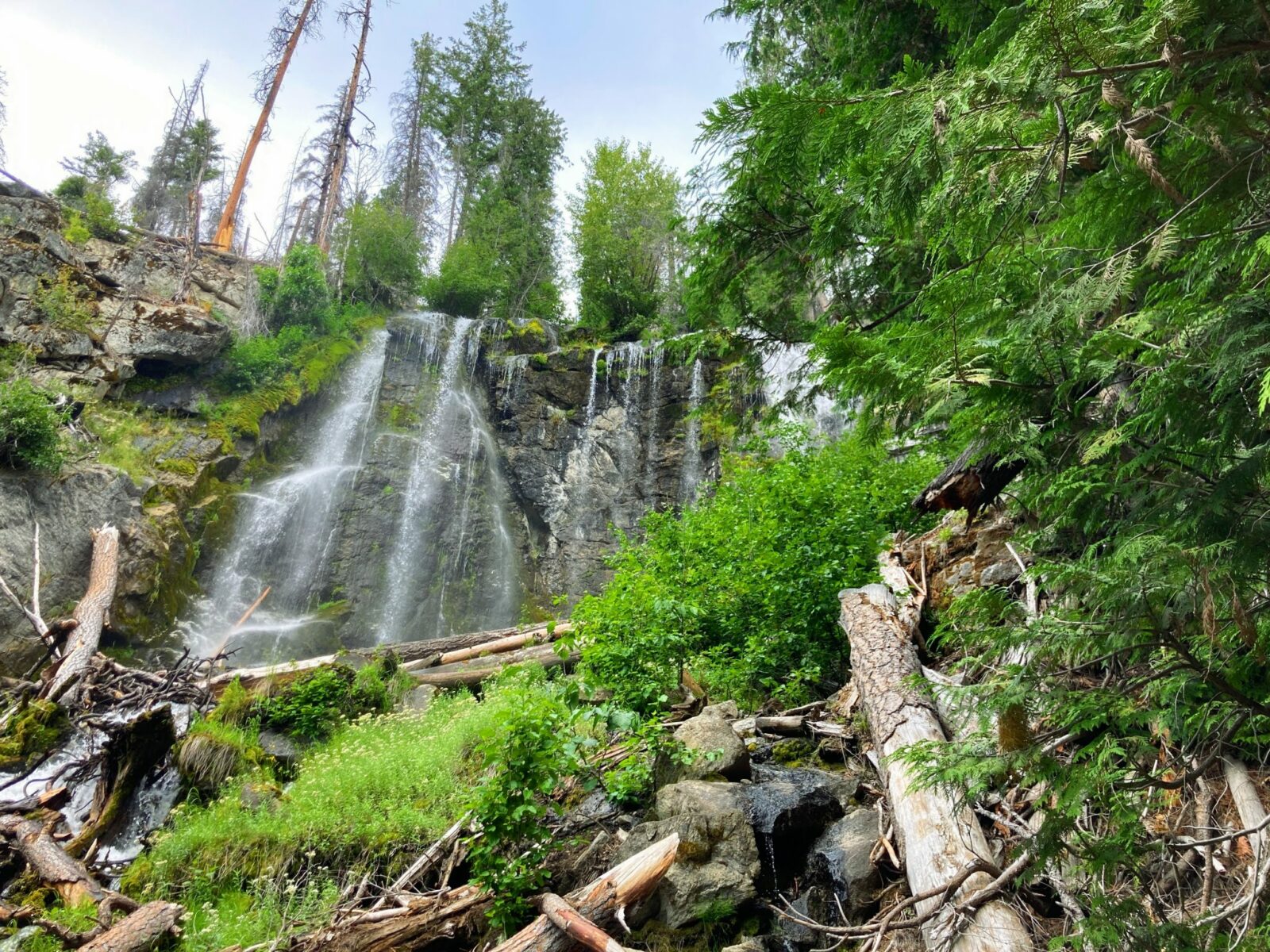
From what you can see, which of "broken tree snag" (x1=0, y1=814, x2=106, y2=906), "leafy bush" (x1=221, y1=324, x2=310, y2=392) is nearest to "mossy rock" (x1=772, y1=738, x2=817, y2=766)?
"broken tree snag" (x1=0, y1=814, x2=106, y2=906)

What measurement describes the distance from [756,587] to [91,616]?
33.4 feet

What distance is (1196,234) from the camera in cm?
208

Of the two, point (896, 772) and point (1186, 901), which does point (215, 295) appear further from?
point (1186, 901)

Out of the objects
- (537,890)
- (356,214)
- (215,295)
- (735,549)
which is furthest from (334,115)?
(537,890)

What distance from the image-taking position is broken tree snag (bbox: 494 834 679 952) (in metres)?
3.09

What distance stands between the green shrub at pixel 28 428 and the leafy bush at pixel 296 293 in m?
9.29

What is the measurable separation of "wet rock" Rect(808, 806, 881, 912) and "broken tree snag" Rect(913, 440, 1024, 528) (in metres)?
1.82

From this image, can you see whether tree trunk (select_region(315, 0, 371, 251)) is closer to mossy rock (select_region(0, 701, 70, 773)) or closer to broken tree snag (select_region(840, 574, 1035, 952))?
mossy rock (select_region(0, 701, 70, 773))

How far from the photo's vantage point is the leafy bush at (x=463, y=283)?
77.3 feet

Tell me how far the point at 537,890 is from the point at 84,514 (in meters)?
12.0

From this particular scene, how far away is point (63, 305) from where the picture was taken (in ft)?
47.6

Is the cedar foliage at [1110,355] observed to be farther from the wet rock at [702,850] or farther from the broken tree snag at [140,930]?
the broken tree snag at [140,930]

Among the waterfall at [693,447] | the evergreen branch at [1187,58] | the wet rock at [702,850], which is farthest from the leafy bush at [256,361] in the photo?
the evergreen branch at [1187,58]

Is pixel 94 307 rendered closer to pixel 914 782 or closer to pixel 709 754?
pixel 709 754
